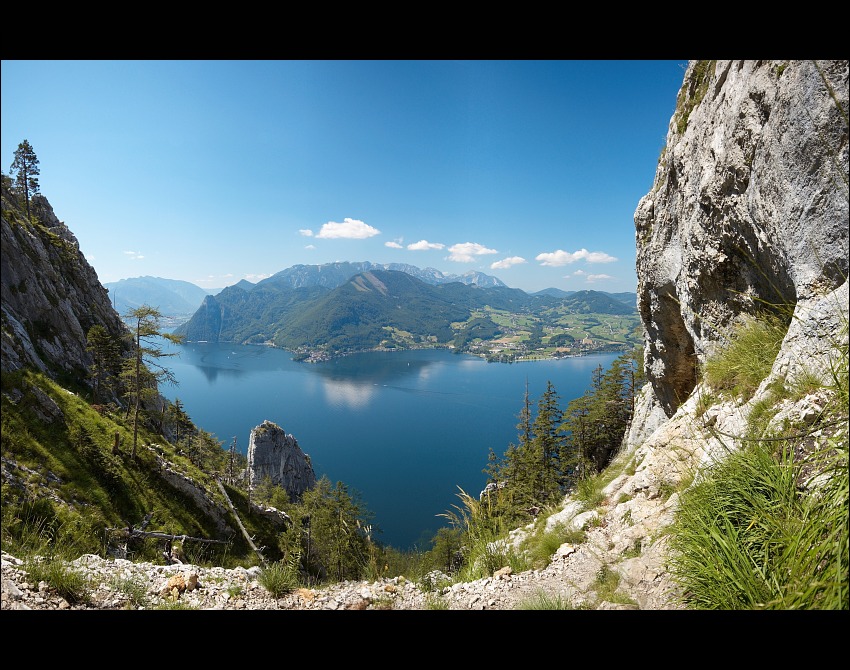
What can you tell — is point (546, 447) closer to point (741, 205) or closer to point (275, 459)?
point (741, 205)

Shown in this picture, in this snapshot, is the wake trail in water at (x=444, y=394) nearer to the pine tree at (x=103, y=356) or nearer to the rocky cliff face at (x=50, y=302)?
the rocky cliff face at (x=50, y=302)

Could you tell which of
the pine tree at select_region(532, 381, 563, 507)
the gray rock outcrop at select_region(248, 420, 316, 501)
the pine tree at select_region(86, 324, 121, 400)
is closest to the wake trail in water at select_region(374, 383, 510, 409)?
the gray rock outcrop at select_region(248, 420, 316, 501)

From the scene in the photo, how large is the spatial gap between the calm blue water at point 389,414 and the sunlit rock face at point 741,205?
20342mm

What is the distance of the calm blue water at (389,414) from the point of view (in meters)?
61.1

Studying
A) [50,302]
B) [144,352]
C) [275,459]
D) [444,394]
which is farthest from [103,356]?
[444,394]

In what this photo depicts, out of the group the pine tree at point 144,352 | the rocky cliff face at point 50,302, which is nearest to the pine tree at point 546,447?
the pine tree at point 144,352

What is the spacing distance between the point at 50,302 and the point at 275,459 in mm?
32038

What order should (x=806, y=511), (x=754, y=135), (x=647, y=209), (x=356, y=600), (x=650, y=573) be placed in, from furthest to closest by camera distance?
(x=647, y=209)
(x=754, y=135)
(x=356, y=600)
(x=650, y=573)
(x=806, y=511)

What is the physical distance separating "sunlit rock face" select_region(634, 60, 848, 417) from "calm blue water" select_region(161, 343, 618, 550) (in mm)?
20342
